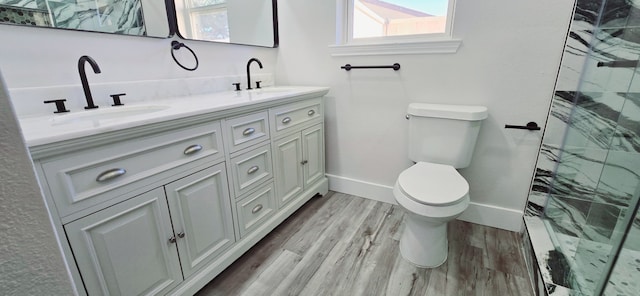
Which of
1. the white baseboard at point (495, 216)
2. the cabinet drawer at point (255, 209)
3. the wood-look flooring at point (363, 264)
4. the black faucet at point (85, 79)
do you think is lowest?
the wood-look flooring at point (363, 264)

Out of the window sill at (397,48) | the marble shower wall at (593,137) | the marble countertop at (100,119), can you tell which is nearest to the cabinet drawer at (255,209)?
the marble countertop at (100,119)

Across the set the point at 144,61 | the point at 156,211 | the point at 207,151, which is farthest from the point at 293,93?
the point at 156,211

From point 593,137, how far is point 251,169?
69.1 inches

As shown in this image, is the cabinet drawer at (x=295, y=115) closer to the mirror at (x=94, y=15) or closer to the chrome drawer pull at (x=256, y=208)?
the chrome drawer pull at (x=256, y=208)

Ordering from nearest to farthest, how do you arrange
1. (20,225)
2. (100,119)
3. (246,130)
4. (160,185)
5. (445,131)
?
1. (20,225)
2. (160,185)
3. (100,119)
4. (246,130)
5. (445,131)

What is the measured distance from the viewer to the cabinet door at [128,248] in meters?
0.86

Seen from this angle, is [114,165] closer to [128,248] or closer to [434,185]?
[128,248]

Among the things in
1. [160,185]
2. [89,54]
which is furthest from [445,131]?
[89,54]

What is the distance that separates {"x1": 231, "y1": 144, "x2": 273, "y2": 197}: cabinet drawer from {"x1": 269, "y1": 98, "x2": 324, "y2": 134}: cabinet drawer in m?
0.16

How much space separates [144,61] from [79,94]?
13.6 inches

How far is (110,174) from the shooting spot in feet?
2.91

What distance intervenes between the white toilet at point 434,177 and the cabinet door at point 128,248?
1.08m

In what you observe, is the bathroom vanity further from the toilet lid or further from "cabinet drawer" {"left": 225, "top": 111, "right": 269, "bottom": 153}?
the toilet lid

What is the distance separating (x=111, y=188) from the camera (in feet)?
2.93
